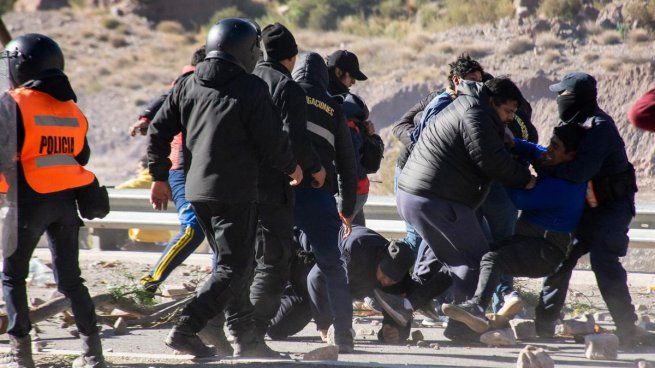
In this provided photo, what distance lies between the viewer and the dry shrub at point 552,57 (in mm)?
25391

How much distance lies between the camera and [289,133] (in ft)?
21.3

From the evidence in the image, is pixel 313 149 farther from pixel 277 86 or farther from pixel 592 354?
pixel 592 354

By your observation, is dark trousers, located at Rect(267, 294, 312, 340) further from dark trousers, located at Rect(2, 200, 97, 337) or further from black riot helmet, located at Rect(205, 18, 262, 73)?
black riot helmet, located at Rect(205, 18, 262, 73)

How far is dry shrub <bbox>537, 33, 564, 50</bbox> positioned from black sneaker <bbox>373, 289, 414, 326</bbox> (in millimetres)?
20130

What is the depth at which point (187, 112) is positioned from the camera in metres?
6.12

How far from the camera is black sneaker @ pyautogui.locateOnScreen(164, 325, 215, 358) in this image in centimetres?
603

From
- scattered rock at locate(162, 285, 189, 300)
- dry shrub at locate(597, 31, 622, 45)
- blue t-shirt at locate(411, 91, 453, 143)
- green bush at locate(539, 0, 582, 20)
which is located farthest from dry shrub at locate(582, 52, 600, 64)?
scattered rock at locate(162, 285, 189, 300)

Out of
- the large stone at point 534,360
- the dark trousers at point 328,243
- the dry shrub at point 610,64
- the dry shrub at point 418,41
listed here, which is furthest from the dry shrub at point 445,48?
the large stone at point 534,360

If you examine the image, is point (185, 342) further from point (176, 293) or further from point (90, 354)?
point (176, 293)

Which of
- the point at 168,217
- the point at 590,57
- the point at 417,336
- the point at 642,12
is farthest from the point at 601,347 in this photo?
the point at 642,12

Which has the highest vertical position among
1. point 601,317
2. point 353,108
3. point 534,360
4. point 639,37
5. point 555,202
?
point 353,108

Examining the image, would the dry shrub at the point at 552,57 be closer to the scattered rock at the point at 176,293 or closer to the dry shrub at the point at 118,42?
the scattered rock at the point at 176,293

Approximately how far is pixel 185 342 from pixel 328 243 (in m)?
1.23

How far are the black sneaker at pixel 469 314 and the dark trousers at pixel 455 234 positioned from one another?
0.85 ft
